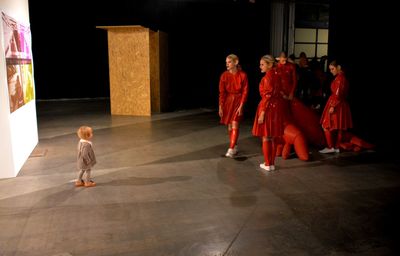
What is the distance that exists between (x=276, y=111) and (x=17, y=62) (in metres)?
3.82

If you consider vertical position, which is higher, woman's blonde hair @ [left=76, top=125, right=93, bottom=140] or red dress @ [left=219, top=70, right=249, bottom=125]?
red dress @ [left=219, top=70, right=249, bottom=125]

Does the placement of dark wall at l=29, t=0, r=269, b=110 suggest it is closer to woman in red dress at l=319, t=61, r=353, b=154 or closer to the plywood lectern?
the plywood lectern

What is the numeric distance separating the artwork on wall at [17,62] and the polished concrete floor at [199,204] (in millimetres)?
1039

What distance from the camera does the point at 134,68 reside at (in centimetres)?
1108

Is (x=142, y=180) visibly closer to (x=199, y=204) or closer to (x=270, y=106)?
(x=199, y=204)

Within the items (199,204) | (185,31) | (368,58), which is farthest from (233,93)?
(185,31)

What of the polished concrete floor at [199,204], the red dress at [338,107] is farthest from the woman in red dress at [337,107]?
the polished concrete floor at [199,204]

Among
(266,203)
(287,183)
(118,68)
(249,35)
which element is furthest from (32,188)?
(249,35)

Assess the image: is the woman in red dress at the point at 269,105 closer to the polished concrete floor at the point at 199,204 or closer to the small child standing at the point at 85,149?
the polished concrete floor at the point at 199,204

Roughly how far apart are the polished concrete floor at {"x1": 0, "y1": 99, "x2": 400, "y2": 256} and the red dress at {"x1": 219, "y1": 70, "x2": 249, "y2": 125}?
714 millimetres

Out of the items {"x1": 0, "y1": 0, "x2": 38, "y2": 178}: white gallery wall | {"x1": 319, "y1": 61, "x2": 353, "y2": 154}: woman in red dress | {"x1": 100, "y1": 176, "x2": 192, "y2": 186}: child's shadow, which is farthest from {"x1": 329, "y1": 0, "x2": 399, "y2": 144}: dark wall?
{"x1": 0, "y1": 0, "x2": 38, "y2": 178}: white gallery wall

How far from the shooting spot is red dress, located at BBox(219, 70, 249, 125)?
6.34m

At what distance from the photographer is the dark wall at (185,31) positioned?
46.5ft

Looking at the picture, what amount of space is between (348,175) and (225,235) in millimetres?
2635
